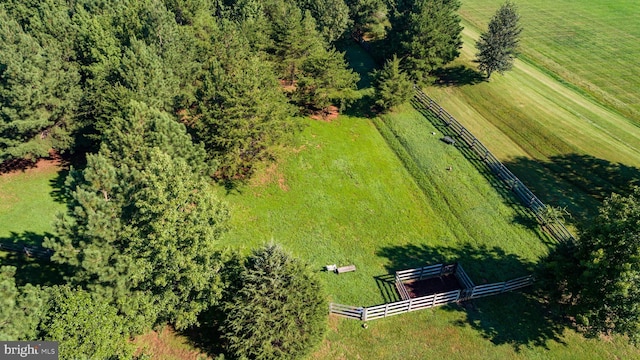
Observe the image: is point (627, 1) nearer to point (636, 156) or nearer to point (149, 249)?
point (636, 156)

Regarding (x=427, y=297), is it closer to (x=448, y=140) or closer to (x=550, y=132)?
(x=448, y=140)

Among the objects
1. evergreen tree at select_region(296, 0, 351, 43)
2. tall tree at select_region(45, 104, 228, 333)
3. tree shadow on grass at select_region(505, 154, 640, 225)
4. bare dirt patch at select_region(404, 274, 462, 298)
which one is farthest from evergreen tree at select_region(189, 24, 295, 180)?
evergreen tree at select_region(296, 0, 351, 43)

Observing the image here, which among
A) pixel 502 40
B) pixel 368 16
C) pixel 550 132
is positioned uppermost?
pixel 368 16

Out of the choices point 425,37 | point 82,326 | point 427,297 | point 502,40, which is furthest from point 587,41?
point 82,326

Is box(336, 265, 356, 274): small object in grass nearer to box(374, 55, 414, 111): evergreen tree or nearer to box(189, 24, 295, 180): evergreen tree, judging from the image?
box(189, 24, 295, 180): evergreen tree

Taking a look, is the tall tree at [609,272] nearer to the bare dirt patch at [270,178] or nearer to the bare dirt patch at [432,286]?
the bare dirt patch at [432,286]

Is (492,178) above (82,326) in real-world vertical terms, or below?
above

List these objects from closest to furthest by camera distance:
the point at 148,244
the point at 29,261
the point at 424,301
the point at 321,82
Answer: the point at 148,244 → the point at 424,301 → the point at 29,261 → the point at 321,82
